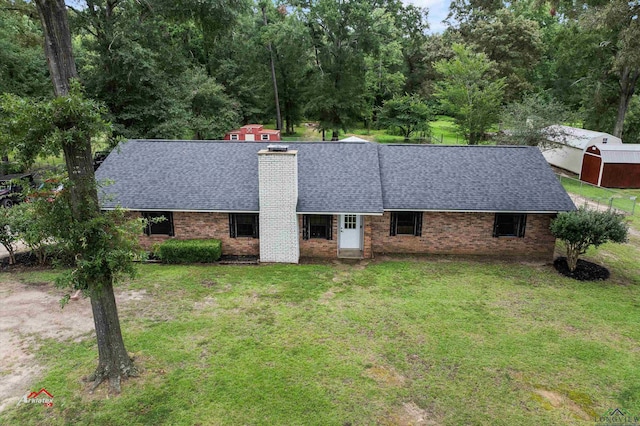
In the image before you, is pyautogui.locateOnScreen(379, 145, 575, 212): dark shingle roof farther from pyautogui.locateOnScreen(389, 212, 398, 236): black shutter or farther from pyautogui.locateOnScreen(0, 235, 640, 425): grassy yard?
pyautogui.locateOnScreen(0, 235, 640, 425): grassy yard

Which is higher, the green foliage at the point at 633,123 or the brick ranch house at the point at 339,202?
the green foliage at the point at 633,123

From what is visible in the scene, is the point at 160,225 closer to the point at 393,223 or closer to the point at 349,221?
the point at 349,221

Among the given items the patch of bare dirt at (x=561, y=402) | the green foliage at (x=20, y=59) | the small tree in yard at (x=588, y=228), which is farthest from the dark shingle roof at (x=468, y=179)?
the green foliage at (x=20, y=59)

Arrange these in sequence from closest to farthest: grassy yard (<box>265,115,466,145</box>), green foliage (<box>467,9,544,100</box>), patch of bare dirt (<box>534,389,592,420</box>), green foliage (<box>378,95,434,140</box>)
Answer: patch of bare dirt (<box>534,389,592,420</box>) → green foliage (<box>378,95,434,140</box>) → green foliage (<box>467,9,544,100</box>) → grassy yard (<box>265,115,466,145</box>)

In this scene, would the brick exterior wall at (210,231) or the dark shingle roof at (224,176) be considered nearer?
the dark shingle roof at (224,176)

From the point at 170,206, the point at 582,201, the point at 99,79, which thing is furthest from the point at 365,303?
the point at 99,79

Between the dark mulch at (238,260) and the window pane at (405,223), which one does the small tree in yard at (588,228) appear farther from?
the dark mulch at (238,260)

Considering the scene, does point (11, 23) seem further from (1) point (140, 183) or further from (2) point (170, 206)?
(2) point (170, 206)

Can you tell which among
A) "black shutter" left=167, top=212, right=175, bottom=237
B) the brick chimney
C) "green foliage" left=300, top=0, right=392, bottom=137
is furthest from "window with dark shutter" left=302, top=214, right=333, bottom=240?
"green foliage" left=300, top=0, right=392, bottom=137
